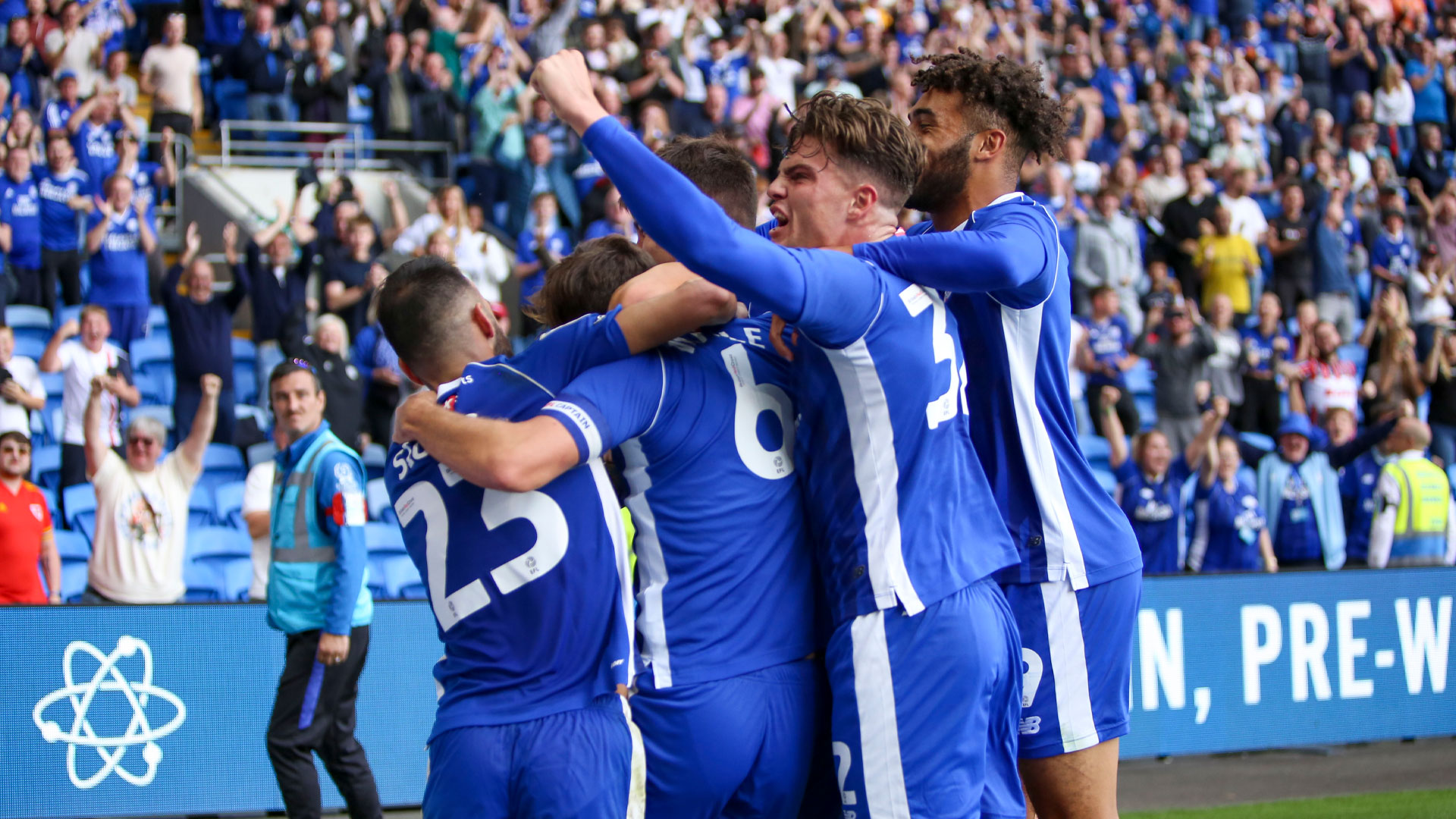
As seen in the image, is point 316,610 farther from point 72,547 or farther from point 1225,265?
point 1225,265

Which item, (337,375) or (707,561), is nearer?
(707,561)

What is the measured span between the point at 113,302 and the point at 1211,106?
1314cm

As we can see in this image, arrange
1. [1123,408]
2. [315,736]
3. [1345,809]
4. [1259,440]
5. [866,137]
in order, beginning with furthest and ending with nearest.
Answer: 1. [1259,440]
2. [1123,408]
3. [1345,809]
4. [315,736]
5. [866,137]

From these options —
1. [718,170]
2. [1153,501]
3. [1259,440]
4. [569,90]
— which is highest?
[569,90]

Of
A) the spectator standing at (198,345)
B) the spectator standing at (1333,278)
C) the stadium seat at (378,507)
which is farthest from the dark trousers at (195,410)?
the spectator standing at (1333,278)

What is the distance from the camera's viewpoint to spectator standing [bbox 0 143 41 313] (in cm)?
1134

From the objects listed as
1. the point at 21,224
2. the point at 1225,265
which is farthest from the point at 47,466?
the point at 1225,265

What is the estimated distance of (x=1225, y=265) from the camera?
1457 cm

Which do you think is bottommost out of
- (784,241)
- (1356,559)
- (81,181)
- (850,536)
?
(1356,559)

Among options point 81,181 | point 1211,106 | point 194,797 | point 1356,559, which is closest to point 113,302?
point 81,181

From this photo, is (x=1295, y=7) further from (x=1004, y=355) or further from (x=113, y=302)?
(x=1004, y=355)

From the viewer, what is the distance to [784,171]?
3.22m

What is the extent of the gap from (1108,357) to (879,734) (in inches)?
406

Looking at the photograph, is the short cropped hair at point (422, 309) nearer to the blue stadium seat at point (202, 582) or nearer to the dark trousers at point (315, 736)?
the dark trousers at point (315, 736)
